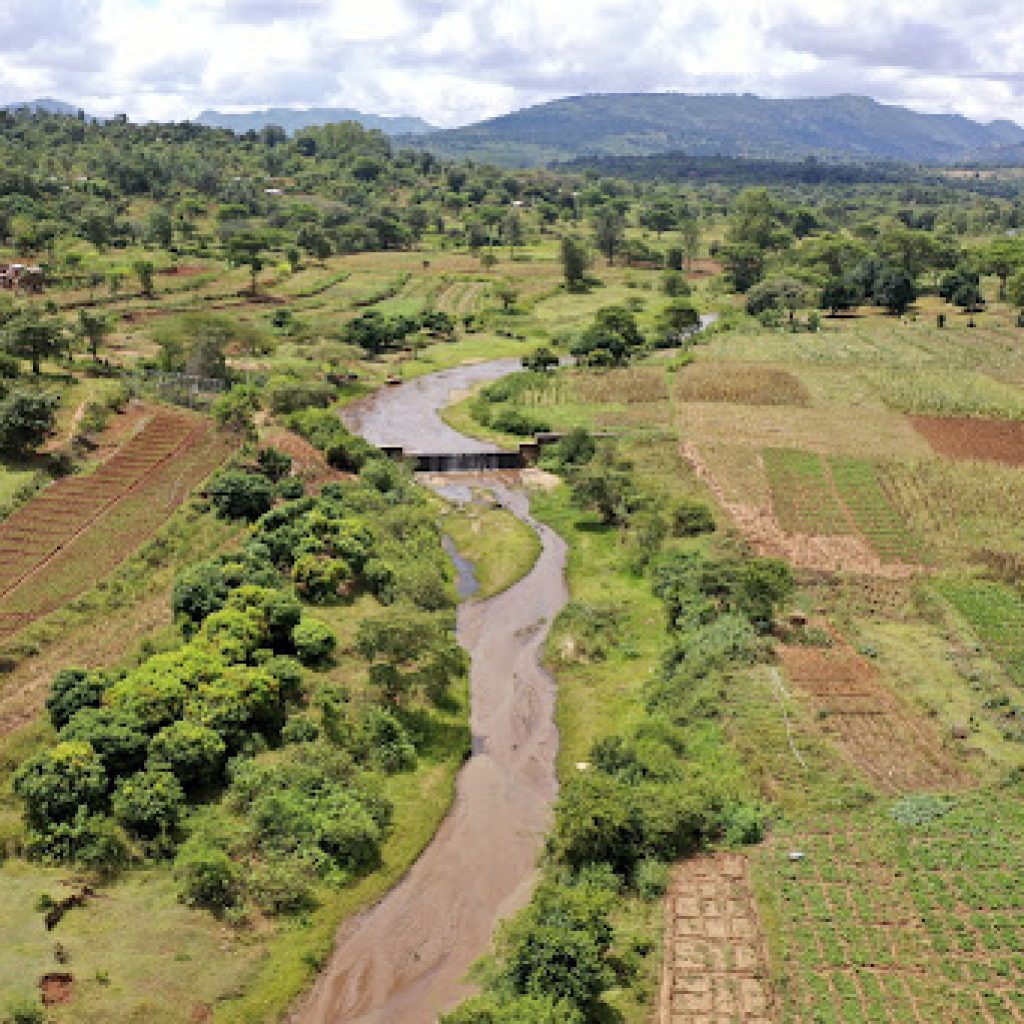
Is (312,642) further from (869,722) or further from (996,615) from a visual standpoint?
(996,615)

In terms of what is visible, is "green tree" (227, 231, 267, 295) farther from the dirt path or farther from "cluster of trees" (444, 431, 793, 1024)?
"cluster of trees" (444, 431, 793, 1024)

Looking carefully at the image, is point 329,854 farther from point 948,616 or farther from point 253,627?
point 948,616

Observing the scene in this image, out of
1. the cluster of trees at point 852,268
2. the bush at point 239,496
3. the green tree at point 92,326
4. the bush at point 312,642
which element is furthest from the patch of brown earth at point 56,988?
the cluster of trees at point 852,268

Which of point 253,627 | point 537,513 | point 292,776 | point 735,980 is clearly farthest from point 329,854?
point 537,513

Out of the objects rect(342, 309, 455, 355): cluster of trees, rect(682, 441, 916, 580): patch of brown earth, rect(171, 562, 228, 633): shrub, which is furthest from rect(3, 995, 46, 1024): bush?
rect(342, 309, 455, 355): cluster of trees

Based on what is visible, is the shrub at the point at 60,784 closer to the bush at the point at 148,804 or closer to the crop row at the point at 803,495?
the bush at the point at 148,804

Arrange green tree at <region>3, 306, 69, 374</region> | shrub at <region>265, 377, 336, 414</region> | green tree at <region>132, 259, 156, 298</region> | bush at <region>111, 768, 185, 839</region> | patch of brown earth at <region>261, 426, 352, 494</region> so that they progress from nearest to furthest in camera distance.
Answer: bush at <region>111, 768, 185, 839</region> < patch of brown earth at <region>261, 426, 352, 494</region> < green tree at <region>3, 306, 69, 374</region> < shrub at <region>265, 377, 336, 414</region> < green tree at <region>132, 259, 156, 298</region>
